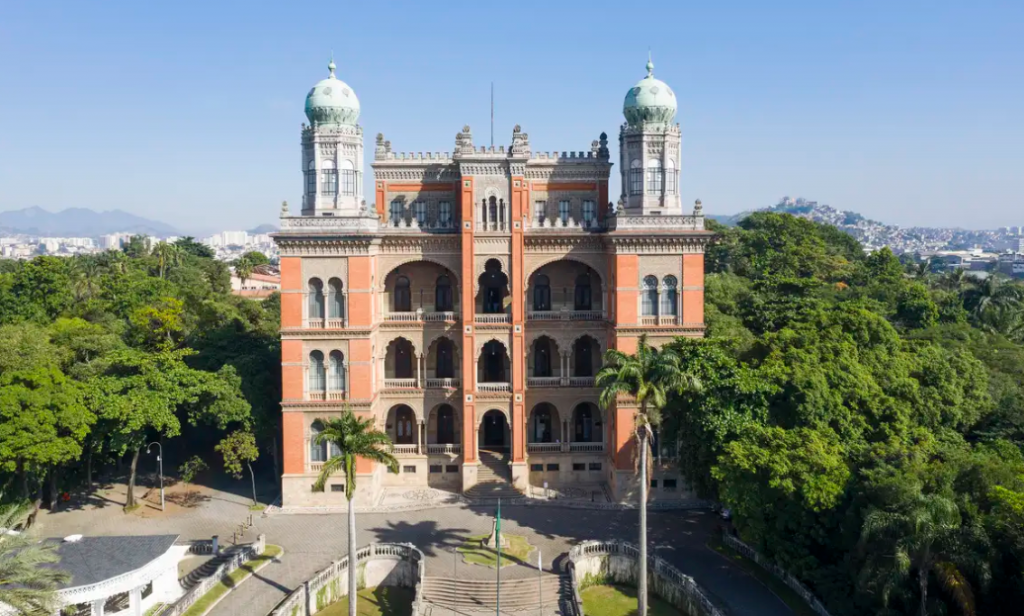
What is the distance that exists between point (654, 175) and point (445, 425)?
22572 mm

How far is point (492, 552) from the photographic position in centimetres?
4281

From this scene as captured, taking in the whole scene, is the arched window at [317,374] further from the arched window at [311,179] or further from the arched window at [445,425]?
the arched window at [311,179]

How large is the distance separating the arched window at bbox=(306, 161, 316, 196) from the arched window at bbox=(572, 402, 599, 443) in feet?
75.9

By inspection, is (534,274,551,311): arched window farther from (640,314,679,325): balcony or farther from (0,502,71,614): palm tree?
(0,502,71,614): palm tree

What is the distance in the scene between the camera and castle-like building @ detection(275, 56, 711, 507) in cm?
4997

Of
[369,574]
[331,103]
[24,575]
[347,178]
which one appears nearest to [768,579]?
[369,574]

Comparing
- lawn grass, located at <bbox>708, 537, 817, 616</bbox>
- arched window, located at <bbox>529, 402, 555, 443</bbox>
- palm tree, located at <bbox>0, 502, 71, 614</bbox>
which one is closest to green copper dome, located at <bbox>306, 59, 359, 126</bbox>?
arched window, located at <bbox>529, 402, 555, 443</bbox>

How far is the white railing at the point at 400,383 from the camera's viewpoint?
53.1m

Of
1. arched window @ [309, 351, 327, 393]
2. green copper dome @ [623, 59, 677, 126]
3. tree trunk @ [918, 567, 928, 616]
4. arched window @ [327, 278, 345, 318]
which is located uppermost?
green copper dome @ [623, 59, 677, 126]

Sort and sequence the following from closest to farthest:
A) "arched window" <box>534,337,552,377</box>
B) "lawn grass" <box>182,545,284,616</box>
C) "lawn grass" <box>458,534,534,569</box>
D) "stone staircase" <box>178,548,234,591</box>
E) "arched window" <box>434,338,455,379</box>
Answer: "lawn grass" <box>182,545,284,616</box>
"stone staircase" <box>178,548,234,591</box>
"lawn grass" <box>458,534,534,569</box>
"arched window" <box>534,337,552,377</box>
"arched window" <box>434,338,455,379</box>

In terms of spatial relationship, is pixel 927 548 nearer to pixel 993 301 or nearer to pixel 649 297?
pixel 649 297

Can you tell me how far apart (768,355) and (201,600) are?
32791mm

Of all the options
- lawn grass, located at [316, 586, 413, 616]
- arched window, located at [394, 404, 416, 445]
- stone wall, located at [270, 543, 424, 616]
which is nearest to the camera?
stone wall, located at [270, 543, 424, 616]

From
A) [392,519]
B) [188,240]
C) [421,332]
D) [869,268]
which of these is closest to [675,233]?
[421,332]
